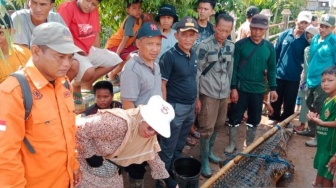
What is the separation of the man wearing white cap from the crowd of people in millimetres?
19

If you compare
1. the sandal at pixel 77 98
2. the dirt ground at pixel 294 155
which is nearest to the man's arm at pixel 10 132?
the dirt ground at pixel 294 155

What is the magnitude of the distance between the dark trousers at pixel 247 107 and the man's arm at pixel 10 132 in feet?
11.6

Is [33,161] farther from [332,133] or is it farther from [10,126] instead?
[332,133]

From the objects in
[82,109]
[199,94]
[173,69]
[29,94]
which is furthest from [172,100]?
[29,94]

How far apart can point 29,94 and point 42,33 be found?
408 mm

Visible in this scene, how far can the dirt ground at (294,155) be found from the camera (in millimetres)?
4707

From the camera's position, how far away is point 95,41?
4.59m

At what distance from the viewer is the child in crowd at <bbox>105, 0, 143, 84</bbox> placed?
469 cm

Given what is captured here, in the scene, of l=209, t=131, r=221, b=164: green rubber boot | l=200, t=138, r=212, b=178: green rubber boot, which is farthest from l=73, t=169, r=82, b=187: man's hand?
l=209, t=131, r=221, b=164: green rubber boot

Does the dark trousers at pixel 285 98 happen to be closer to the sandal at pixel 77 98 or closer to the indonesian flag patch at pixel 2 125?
the sandal at pixel 77 98

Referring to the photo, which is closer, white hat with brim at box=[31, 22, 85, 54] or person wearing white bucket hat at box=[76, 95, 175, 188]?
white hat with brim at box=[31, 22, 85, 54]

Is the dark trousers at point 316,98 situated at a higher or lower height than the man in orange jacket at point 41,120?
lower

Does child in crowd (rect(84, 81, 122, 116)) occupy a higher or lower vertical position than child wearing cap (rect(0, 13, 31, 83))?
lower

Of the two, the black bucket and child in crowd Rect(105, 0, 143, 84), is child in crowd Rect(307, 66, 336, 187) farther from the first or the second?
child in crowd Rect(105, 0, 143, 84)
